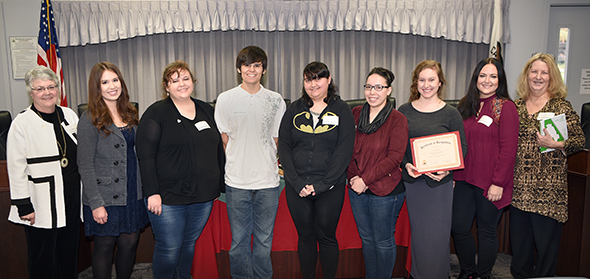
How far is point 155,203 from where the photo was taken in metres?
1.97

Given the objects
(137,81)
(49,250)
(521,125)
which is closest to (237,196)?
(49,250)

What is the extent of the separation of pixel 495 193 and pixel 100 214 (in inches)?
93.0

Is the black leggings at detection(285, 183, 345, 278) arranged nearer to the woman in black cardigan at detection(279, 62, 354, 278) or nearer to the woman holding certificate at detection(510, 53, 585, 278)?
the woman in black cardigan at detection(279, 62, 354, 278)

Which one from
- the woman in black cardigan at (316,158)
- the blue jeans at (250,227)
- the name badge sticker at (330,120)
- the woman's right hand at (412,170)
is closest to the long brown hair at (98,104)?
the blue jeans at (250,227)

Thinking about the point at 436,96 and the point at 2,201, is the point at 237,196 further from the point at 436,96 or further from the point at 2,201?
the point at 2,201

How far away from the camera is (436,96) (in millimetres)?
2232

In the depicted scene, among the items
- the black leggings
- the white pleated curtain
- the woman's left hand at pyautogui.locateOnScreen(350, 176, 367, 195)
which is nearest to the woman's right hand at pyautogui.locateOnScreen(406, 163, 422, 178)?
the woman's left hand at pyautogui.locateOnScreen(350, 176, 367, 195)

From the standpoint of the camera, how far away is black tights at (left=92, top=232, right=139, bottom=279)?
79.7 inches

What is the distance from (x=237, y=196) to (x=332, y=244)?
657mm

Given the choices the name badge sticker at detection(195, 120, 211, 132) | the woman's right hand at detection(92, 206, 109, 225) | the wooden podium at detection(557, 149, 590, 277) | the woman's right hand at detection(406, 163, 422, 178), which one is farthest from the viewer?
the wooden podium at detection(557, 149, 590, 277)

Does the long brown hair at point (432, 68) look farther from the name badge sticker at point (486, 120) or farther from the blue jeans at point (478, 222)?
the blue jeans at point (478, 222)

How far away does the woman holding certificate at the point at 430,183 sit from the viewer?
217 cm

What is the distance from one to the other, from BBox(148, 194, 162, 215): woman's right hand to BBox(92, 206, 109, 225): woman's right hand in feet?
0.81

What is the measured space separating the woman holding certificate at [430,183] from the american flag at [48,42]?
412 centimetres
